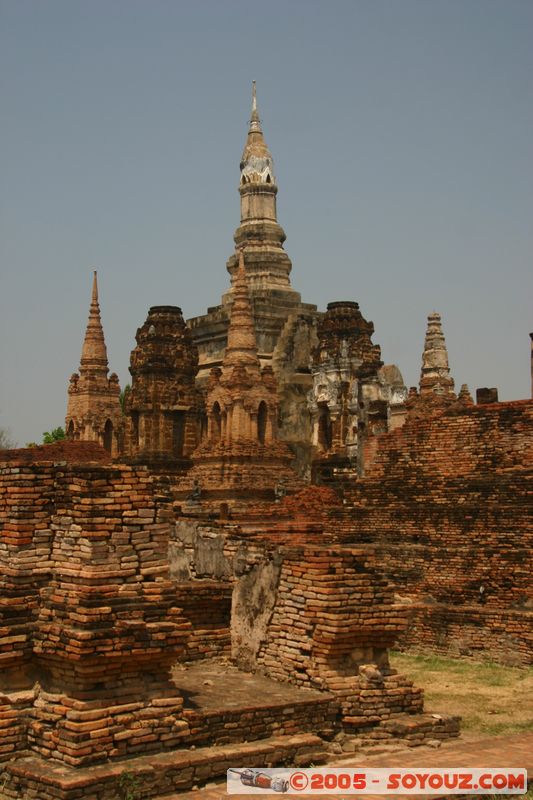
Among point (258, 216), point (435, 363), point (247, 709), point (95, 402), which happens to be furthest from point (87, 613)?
point (258, 216)

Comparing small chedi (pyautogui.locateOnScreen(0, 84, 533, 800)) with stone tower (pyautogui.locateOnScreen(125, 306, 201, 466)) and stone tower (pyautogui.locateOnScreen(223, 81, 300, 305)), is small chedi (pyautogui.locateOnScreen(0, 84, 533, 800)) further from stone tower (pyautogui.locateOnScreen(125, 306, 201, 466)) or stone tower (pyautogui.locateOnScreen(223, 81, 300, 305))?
stone tower (pyautogui.locateOnScreen(223, 81, 300, 305))

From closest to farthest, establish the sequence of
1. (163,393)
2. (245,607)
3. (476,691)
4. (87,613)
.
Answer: (87,613) < (245,607) < (476,691) < (163,393)

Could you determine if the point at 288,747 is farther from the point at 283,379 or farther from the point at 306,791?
the point at 283,379

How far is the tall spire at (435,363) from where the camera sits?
29281 mm

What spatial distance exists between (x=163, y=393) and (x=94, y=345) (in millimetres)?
5988

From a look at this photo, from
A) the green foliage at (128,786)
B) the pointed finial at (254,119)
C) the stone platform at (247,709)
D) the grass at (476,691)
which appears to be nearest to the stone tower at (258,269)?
the pointed finial at (254,119)

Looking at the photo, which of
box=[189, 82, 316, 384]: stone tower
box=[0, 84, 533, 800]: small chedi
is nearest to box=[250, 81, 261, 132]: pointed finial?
box=[189, 82, 316, 384]: stone tower

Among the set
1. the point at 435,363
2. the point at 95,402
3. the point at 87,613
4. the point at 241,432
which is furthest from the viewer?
the point at 95,402

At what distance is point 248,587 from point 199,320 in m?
24.7

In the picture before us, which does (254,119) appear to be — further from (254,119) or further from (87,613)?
(87,613)

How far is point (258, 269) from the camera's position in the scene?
36.8 m

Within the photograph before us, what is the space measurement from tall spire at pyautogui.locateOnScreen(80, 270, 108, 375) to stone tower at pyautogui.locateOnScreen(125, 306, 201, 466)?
13.9 ft

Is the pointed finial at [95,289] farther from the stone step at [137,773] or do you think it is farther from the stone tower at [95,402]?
the stone step at [137,773]

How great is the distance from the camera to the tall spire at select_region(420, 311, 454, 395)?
29281 mm
